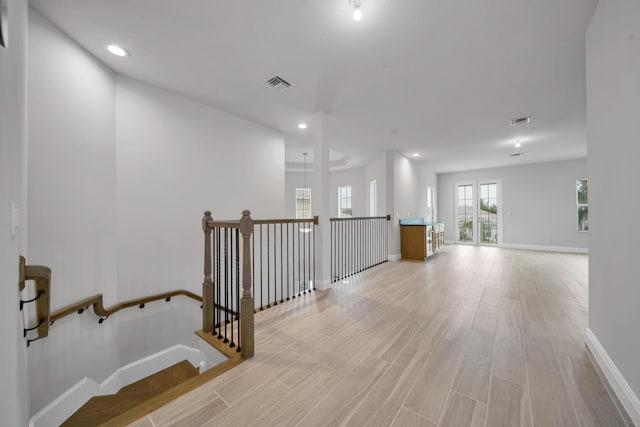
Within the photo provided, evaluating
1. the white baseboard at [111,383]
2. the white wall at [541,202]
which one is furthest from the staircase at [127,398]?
the white wall at [541,202]

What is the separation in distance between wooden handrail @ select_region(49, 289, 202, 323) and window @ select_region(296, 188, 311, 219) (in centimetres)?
561

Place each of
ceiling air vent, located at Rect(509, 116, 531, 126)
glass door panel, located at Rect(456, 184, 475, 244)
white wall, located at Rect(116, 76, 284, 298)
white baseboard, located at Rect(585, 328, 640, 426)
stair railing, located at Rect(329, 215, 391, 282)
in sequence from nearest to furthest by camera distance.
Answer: white baseboard, located at Rect(585, 328, 640, 426), white wall, located at Rect(116, 76, 284, 298), ceiling air vent, located at Rect(509, 116, 531, 126), stair railing, located at Rect(329, 215, 391, 282), glass door panel, located at Rect(456, 184, 475, 244)

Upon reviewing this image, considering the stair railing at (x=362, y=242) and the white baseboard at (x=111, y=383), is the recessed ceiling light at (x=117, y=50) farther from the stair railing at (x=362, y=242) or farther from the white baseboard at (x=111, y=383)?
the stair railing at (x=362, y=242)

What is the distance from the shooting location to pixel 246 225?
1.81 m

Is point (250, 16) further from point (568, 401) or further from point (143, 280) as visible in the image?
point (568, 401)

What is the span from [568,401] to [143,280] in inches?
150

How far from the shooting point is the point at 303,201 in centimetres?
848

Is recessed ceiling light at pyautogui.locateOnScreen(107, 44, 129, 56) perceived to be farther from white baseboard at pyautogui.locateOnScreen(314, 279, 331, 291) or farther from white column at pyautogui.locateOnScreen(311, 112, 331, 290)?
white baseboard at pyautogui.locateOnScreen(314, 279, 331, 291)

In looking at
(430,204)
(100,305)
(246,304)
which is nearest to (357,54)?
(246,304)

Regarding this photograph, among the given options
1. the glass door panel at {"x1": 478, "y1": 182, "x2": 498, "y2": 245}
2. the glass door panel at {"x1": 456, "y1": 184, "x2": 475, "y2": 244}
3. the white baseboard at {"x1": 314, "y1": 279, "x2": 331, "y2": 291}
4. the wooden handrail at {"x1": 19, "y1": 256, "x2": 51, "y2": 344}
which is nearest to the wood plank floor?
the white baseboard at {"x1": 314, "y1": 279, "x2": 331, "y2": 291}

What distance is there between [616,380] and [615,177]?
1223mm

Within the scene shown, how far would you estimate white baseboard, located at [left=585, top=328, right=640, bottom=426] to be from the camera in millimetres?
1205

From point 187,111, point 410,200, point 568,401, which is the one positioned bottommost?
point 568,401

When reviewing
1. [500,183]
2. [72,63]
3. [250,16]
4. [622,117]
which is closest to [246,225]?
[250,16]
